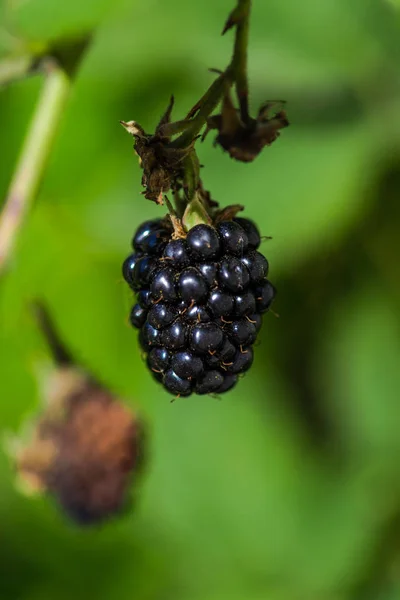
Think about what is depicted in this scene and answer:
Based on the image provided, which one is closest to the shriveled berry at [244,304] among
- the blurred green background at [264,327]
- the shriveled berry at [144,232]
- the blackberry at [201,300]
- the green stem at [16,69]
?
the blackberry at [201,300]

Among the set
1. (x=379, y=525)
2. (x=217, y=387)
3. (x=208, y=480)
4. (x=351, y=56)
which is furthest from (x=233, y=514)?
(x=217, y=387)

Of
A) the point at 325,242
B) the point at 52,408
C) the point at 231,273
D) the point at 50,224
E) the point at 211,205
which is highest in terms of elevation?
the point at 50,224

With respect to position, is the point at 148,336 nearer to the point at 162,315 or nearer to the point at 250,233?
the point at 162,315

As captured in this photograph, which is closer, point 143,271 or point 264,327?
point 143,271

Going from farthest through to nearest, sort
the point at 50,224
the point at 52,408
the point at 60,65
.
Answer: the point at 50,224
the point at 52,408
the point at 60,65

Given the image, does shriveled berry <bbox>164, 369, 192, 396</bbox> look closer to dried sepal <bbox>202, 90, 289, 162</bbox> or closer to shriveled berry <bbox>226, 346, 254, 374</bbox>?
shriveled berry <bbox>226, 346, 254, 374</bbox>

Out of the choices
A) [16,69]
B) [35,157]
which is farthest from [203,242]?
[16,69]

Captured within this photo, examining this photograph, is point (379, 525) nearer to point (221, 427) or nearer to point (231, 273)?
point (221, 427)
